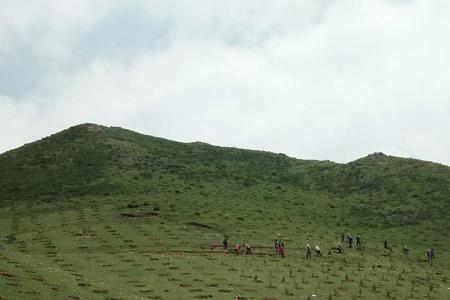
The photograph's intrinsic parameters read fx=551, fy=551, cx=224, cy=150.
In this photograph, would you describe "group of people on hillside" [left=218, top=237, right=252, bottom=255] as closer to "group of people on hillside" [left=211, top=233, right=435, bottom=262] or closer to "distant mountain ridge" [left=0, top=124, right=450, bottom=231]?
"group of people on hillside" [left=211, top=233, right=435, bottom=262]

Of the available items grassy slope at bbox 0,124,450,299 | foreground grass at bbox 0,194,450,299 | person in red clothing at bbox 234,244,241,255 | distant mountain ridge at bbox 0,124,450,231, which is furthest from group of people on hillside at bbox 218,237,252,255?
distant mountain ridge at bbox 0,124,450,231

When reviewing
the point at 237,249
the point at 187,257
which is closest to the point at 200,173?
the point at 237,249

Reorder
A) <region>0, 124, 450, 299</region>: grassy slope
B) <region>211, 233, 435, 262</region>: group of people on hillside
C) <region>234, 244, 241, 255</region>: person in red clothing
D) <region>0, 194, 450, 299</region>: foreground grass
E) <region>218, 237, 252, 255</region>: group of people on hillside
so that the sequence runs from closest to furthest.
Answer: <region>0, 194, 450, 299</region>: foreground grass → <region>0, 124, 450, 299</region>: grassy slope → <region>234, 244, 241, 255</region>: person in red clothing → <region>218, 237, 252, 255</region>: group of people on hillside → <region>211, 233, 435, 262</region>: group of people on hillside

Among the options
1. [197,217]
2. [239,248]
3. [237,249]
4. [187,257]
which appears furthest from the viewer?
[197,217]

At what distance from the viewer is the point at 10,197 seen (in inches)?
3420

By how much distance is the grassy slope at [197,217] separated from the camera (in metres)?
41.2

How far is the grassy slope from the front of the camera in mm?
41188

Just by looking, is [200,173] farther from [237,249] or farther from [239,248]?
[237,249]

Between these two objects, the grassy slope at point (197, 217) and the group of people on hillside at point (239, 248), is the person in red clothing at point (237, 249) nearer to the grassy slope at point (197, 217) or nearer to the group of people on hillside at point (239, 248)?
the group of people on hillside at point (239, 248)

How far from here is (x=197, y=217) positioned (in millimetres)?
71125

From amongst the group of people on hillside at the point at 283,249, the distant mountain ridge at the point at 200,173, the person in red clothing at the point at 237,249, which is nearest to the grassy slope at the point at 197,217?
the distant mountain ridge at the point at 200,173

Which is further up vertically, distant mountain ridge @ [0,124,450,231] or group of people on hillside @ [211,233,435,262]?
distant mountain ridge @ [0,124,450,231]

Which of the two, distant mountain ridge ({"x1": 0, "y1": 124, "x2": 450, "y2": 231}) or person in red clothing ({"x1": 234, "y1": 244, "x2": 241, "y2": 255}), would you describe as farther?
distant mountain ridge ({"x1": 0, "y1": 124, "x2": 450, "y2": 231})

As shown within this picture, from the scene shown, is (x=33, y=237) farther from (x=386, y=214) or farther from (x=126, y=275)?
(x=386, y=214)
